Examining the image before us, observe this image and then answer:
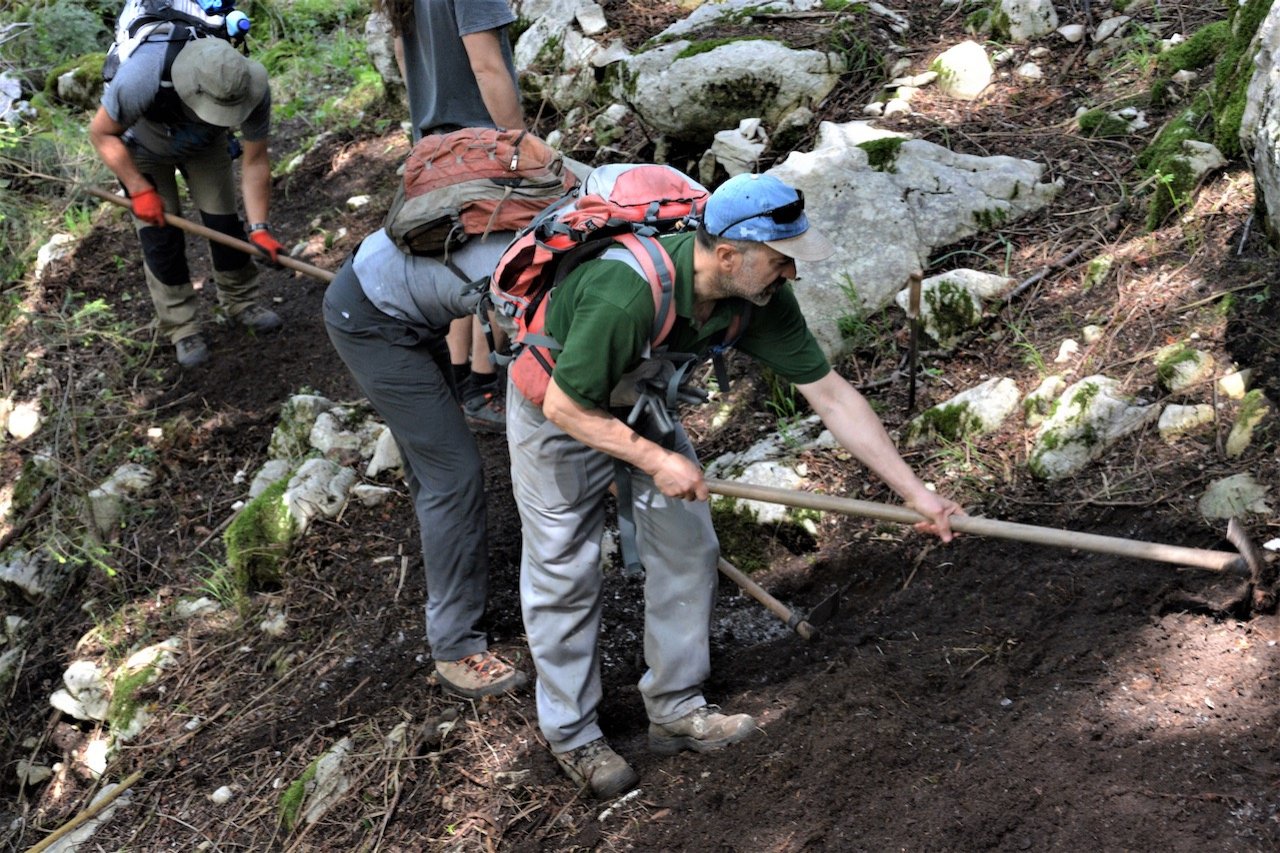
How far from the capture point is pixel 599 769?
145 inches

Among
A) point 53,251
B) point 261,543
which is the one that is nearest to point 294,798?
point 261,543

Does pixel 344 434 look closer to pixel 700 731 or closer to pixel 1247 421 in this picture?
pixel 700 731

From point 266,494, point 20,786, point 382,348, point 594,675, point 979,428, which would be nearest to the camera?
point 594,675

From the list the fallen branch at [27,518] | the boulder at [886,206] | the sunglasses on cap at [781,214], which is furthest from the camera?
the fallen branch at [27,518]

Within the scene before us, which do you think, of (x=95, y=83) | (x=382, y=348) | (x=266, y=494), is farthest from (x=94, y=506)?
(x=95, y=83)

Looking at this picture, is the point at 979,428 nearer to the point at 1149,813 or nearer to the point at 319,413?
the point at 1149,813

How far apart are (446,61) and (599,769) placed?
303 centimetres

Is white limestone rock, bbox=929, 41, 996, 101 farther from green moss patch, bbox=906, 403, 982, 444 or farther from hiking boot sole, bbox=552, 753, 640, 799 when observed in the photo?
hiking boot sole, bbox=552, 753, 640, 799

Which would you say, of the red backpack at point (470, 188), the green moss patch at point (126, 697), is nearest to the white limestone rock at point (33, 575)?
the green moss patch at point (126, 697)

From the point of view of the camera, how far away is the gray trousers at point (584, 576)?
352 cm

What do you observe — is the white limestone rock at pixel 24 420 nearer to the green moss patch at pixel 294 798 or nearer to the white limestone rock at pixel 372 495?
the white limestone rock at pixel 372 495

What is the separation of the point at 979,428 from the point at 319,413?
3.61 meters

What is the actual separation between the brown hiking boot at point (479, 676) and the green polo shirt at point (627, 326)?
1.46 metres

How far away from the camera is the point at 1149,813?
2.89 meters
